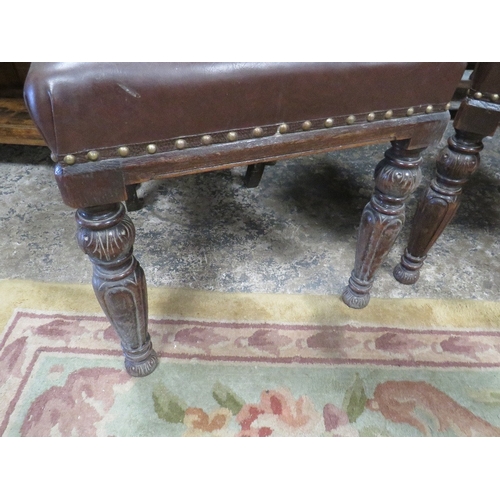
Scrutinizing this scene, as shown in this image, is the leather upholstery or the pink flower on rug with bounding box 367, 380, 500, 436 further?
the pink flower on rug with bounding box 367, 380, 500, 436

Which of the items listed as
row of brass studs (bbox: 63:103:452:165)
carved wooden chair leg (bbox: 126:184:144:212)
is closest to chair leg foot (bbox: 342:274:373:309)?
row of brass studs (bbox: 63:103:452:165)

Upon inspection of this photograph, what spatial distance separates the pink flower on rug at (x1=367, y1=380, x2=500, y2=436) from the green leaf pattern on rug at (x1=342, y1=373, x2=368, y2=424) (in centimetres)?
1

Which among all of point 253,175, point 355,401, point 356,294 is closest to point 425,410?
point 355,401

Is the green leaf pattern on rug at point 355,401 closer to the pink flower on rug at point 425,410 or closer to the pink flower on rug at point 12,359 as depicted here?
the pink flower on rug at point 425,410

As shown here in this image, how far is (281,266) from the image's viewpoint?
0.93 meters

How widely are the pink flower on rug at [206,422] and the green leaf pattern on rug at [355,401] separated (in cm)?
19

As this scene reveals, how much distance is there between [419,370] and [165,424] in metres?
0.44

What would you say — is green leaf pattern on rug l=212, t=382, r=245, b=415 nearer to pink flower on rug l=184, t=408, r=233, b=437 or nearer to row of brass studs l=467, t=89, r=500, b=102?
pink flower on rug l=184, t=408, r=233, b=437

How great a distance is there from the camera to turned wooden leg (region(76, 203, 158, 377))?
0.49m

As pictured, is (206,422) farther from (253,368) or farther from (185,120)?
(185,120)

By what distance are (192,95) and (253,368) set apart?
0.48 metres
